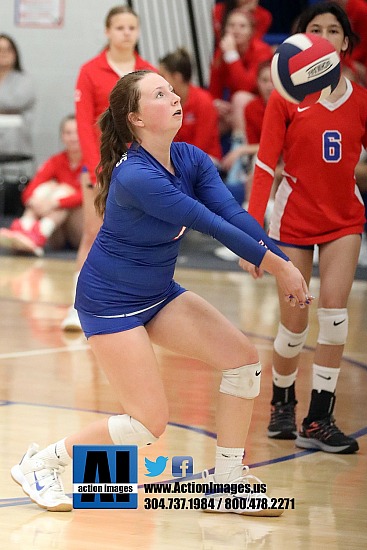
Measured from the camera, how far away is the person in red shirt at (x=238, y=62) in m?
11.2

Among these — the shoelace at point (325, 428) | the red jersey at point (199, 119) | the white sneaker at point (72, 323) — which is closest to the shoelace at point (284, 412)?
the shoelace at point (325, 428)

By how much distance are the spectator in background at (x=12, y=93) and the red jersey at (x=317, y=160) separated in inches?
287

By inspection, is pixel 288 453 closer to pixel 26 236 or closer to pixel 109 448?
pixel 109 448

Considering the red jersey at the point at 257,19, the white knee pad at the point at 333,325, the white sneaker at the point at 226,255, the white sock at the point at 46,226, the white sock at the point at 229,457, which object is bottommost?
the white sneaker at the point at 226,255

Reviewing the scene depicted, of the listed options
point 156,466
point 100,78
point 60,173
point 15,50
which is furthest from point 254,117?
point 156,466

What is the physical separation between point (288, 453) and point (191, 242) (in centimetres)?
674

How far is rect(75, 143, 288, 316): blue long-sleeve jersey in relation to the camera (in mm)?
3762

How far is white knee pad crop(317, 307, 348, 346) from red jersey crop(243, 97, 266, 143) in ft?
18.1

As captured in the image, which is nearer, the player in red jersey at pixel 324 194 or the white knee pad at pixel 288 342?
the player in red jersey at pixel 324 194

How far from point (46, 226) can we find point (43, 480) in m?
6.96

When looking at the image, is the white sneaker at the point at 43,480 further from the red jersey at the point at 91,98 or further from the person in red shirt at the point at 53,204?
the person in red shirt at the point at 53,204

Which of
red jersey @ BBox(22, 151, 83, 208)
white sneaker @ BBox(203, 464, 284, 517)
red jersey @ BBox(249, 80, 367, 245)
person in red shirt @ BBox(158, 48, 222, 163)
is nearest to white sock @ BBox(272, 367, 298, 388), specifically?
red jersey @ BBox(249, 80, 367, 245)

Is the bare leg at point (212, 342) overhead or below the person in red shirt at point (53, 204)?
overhead

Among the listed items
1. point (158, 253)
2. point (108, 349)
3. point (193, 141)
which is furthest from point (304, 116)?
point (193, 141)
